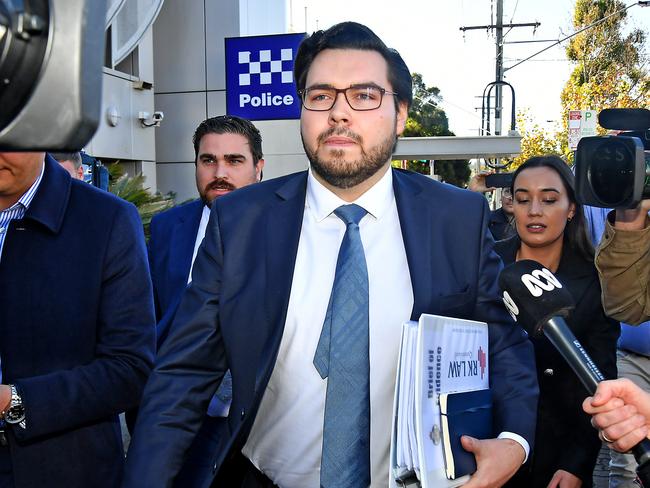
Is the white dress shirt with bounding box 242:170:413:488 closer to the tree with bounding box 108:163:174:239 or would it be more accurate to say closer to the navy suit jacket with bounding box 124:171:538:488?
the navy suit jacket with bounding box 124:171:538:488

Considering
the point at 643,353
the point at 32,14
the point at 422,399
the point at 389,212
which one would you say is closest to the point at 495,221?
the point at 643,353

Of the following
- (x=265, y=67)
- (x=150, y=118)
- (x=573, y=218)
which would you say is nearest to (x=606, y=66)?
(x=150, y=118)

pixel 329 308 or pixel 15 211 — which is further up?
pixel 15 211

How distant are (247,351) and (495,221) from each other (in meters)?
6.54

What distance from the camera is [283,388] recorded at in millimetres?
2260

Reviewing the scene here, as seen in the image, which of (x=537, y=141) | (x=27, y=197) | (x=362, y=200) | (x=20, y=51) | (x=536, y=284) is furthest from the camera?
(x=537, y=141)

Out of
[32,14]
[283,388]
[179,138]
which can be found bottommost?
[283,388]

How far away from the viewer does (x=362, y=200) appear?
7.83 feet

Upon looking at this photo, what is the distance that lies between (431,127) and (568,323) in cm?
5436

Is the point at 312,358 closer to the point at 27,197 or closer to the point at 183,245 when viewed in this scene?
the point at 27,197

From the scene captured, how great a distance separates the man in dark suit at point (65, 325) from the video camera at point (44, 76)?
1.41 metres

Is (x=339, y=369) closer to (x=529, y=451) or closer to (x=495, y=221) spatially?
(x=529, y=451)

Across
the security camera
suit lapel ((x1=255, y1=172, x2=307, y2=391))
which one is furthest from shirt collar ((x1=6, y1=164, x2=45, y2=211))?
the security camera

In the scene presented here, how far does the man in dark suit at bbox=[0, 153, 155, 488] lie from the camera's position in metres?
2.37
